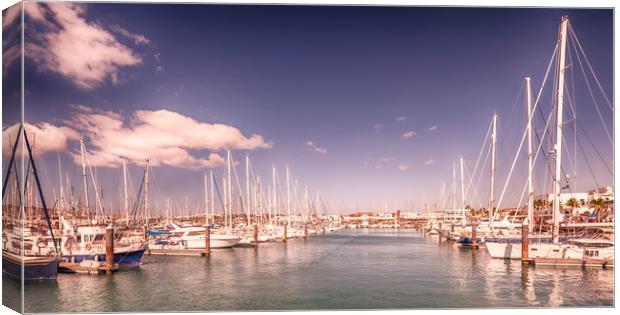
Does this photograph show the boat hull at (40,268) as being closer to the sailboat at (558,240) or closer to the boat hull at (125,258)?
the boat hull at (125,258)

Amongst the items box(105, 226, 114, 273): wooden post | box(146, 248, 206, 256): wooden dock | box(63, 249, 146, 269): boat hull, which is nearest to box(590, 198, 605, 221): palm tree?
box(105, 226, 114, 273): wooden post

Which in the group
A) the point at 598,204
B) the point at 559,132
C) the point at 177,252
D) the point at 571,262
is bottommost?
the point at 177,252

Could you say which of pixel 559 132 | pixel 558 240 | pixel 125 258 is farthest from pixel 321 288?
pixel 125 258

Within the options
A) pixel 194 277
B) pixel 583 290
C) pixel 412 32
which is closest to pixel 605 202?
pixel 583 290

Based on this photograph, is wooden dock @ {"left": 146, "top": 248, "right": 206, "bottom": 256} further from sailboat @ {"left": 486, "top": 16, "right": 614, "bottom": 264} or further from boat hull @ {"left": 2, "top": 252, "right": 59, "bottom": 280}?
sailboat @ {"left": 486, "top": 16, "right": 614, "bottom": 264}

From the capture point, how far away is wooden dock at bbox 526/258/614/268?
50.4 feet

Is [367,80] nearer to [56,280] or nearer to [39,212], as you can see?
[39,212]

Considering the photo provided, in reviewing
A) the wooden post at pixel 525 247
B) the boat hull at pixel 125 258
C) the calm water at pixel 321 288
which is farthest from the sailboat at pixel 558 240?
the boat hull at pixel 125 258

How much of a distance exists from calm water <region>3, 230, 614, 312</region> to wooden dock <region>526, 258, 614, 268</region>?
0.22 m

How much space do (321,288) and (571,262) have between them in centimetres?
871

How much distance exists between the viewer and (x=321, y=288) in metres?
14.4

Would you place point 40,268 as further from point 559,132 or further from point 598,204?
point 598,204

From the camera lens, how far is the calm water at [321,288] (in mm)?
12367

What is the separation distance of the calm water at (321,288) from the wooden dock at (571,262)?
0.72 ft
